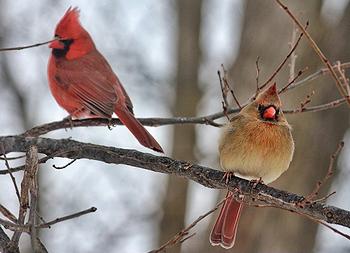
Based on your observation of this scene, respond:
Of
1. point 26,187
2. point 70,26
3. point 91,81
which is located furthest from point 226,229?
point 70,26

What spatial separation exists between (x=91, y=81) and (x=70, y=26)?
0.30 meters

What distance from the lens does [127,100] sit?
11.6ft

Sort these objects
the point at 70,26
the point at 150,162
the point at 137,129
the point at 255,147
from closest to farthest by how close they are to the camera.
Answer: the point at 150,162 < the point at 255,147 < the point at 137,129 < the point at 70,26

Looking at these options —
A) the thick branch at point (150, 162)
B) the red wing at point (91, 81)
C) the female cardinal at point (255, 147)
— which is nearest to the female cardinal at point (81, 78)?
the red wing at point (91, 81)

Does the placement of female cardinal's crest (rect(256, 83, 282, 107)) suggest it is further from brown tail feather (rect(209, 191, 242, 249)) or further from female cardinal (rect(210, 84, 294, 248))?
brown tail feather (rect(209, 191, 242, 249))

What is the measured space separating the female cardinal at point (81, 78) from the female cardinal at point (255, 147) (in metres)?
0.69

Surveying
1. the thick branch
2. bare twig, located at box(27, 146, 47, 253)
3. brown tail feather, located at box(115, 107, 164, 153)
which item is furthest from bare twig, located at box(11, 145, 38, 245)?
brown tail feather, located at box(115, 107, 164, 153)

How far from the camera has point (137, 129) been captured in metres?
3.03

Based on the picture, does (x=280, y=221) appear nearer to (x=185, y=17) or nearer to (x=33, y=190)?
(x=185, y=17)

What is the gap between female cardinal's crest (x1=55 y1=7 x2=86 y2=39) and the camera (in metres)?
3.56

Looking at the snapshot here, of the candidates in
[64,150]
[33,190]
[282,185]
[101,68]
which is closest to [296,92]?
[282,185]

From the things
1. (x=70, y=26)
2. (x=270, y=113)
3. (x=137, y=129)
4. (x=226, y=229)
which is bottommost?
(x=226, y=229)

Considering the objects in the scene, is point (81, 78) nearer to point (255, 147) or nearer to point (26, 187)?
point (255, 147)

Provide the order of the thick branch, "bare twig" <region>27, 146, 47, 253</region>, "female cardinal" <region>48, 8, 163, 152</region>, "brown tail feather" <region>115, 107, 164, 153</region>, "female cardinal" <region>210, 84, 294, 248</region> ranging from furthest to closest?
1. "female cardinal" <region>48, 8, 163, 152</region>
2. "brown tail feather" <region>115, 107, 164, 153</region>
3. "female cardinal" <region>210, 84, 294, 248</region>
4. the thick branch
5. "bare twig" <region>27, 146, 47, 253</region>
